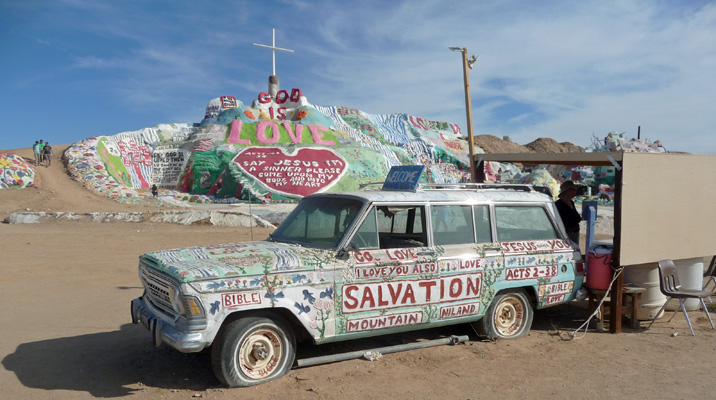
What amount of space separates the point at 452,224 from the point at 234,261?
2.33 m

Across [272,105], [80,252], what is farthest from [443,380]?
[272,105]

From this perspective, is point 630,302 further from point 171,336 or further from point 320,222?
point 171,336

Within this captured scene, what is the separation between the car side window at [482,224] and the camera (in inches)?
214

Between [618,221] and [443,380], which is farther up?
[618,221]

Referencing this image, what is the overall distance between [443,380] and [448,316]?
30.8 inches

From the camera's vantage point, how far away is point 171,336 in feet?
12.7

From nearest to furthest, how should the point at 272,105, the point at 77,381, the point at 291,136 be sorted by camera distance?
1. the point at 77,381
2. the point at 291,136
3. the point at 272,105

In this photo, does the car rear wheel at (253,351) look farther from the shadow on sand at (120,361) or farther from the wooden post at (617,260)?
the wooden post at (617,260)

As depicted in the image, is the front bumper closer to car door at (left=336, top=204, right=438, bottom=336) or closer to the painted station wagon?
the painted station wagon

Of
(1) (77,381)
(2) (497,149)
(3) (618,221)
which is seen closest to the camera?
(1) (77,381)

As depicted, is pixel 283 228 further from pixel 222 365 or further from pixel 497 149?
pixel 497 149

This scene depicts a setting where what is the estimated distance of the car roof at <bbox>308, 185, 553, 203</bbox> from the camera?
503cm

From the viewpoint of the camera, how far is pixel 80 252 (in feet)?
38.0

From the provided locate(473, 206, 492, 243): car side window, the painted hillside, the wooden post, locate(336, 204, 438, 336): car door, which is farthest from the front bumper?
the painted hillside
